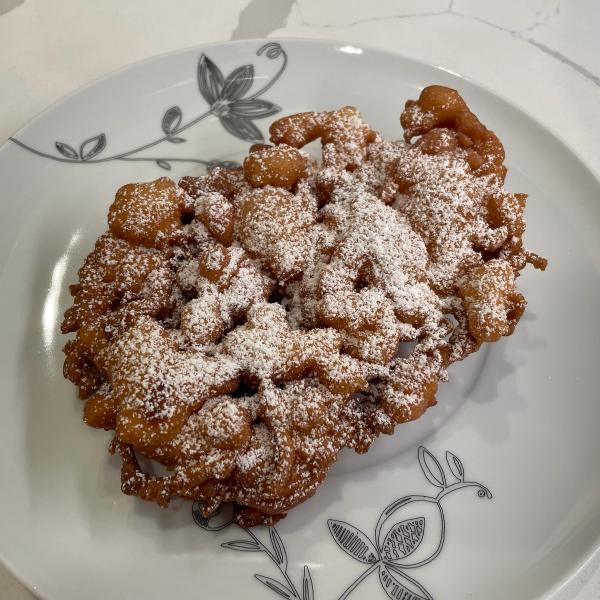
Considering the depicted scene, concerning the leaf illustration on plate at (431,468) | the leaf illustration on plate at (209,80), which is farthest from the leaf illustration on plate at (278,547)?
the leaf illustration on plate at (209,80)

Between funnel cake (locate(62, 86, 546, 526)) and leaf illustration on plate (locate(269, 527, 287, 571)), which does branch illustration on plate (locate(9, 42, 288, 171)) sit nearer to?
funnel cake (locate(62, 86, 546, 526))

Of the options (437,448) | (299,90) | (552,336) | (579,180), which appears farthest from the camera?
(299,90)

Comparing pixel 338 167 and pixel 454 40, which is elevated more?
pixel 454 40

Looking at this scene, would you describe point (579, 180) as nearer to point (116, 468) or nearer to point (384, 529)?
point (384, 529)

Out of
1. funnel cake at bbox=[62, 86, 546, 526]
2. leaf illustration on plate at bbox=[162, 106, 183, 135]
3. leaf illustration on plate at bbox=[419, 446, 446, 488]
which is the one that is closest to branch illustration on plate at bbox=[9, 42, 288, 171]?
leaf illustration on plate at bbox=[162, 106, 183, 135]

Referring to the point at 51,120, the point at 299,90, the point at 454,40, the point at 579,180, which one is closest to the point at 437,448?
the point at 579,180

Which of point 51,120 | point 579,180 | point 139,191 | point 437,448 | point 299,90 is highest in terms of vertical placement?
point 51,120

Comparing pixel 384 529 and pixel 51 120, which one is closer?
pixel 384 529

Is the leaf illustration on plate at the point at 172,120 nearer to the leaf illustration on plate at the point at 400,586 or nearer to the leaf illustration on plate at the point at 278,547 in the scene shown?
the leaf illustration on plate at the point at 278,547

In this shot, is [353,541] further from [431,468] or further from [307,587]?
[431,468]
